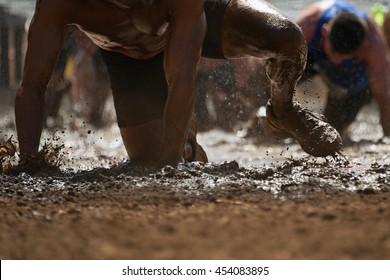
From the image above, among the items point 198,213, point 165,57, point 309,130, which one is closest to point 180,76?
point 165,57

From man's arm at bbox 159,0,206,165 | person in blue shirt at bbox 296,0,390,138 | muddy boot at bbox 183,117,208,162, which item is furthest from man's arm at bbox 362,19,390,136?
man's arm at bbox 159,0,206,165

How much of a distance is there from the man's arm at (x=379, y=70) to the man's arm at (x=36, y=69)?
4135mm

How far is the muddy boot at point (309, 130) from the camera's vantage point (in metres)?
4.46

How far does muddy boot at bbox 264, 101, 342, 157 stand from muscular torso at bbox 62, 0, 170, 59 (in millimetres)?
925

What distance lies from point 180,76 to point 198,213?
101cm

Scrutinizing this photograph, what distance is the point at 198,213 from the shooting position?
2547mm

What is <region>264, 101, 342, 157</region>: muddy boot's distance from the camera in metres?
4.46

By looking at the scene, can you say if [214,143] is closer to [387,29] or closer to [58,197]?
[387,29]

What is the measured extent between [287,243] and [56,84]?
796cm

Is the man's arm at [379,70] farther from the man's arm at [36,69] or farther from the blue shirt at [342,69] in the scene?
the man's arm at [36,69]

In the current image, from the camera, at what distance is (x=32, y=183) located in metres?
3.34

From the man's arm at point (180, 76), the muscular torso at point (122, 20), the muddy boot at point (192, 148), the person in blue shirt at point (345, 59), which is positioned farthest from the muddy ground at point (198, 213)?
the person in blue shirt at point (345, 59)

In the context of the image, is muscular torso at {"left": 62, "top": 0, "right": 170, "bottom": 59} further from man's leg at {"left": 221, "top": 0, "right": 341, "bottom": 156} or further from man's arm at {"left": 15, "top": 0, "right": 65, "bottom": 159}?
man's leg at {"left": 221, "top": 0, "right": 341, "bottom": 156}
